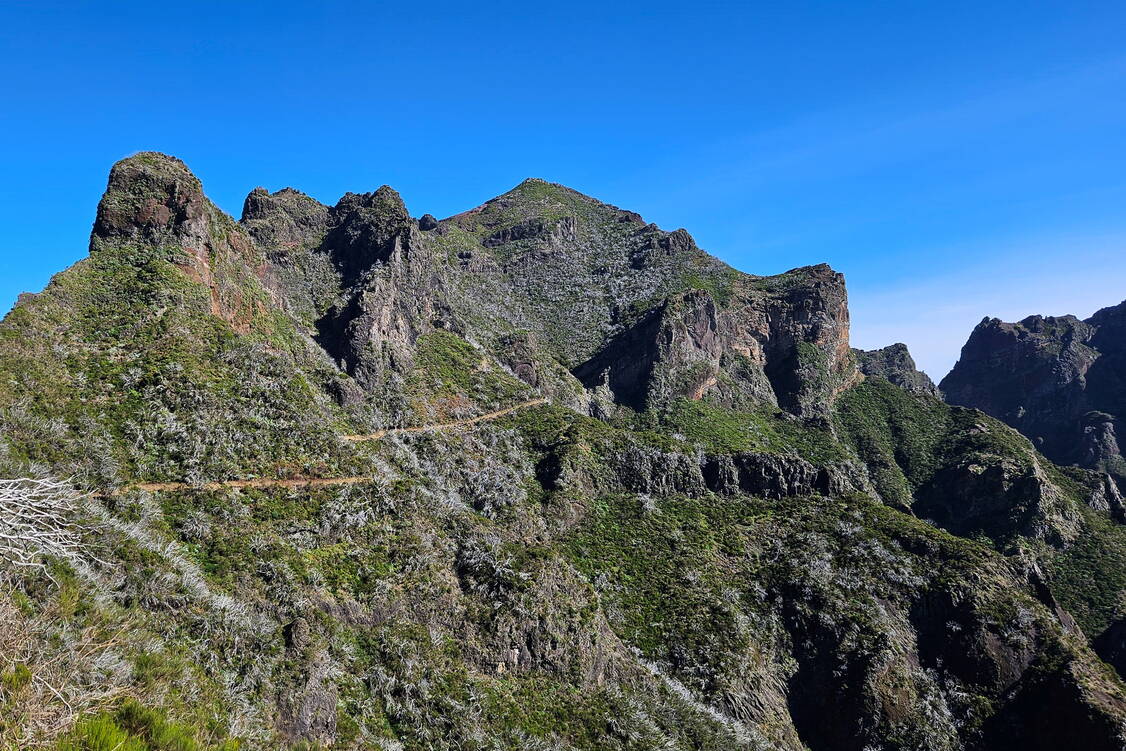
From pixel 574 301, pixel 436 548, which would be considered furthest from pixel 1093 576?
pixel 574 301

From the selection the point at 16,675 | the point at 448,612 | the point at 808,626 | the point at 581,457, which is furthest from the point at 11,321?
the point at 808,626

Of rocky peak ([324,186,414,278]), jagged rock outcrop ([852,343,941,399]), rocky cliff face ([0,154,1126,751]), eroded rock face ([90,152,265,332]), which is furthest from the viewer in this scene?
jagged rock outcrop ([852,343,941,399])

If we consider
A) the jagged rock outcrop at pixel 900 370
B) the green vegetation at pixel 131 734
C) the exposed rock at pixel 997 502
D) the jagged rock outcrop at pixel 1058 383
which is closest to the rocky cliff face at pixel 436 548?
the green vegetation at pixel 131 734

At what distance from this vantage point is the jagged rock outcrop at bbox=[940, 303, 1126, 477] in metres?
149

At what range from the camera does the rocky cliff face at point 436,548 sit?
2828cm

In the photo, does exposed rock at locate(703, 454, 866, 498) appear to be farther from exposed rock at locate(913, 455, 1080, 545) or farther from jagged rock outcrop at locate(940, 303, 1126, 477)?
jagged rock outcrop at locate(940, 303, 1126, 477)

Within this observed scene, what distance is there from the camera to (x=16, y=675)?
27.5ft

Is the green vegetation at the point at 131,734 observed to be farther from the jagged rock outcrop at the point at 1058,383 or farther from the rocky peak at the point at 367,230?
the jagged rock outcrop at the point at 1058,383

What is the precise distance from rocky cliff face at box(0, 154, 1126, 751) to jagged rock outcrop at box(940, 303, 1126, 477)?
66298 mm

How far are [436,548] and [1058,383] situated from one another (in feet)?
687

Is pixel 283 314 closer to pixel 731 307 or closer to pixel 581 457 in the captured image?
pixel 581 457

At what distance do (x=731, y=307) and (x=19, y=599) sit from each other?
12169cm

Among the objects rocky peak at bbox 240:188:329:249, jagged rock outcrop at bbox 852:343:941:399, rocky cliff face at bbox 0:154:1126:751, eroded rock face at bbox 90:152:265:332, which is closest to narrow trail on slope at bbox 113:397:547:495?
rocky cliff face at bbox 0:154:1126:751

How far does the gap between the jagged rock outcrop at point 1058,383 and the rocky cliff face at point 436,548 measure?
66298 mm
